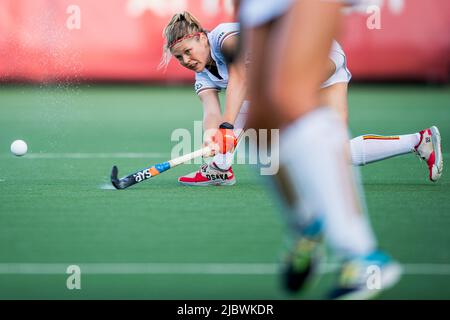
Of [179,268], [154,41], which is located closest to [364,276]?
[179,268]

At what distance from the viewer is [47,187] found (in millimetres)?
5516

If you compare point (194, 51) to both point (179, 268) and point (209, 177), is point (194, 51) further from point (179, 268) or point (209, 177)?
point (179, 268)

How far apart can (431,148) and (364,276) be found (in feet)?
10.4

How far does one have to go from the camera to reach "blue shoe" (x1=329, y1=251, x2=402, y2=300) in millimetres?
2340

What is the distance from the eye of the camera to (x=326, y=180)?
2344 millimetres

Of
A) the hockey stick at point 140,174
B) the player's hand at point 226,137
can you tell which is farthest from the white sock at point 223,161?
the player's hand at point 226,137

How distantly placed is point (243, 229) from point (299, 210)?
5.68 feet

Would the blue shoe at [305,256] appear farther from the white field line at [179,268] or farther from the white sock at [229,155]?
the white sock at [229,155]

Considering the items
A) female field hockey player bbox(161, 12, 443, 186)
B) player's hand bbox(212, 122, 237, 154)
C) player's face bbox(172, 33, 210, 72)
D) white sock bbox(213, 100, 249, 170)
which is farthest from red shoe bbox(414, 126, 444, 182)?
player's face bbox(172, 33, 210, 72)

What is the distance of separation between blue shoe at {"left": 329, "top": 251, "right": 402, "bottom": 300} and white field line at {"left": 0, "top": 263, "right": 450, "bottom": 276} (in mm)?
985

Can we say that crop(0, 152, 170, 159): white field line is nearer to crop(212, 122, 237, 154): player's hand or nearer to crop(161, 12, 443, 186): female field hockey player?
crop(161, 12, 443, 186): female field hockey player

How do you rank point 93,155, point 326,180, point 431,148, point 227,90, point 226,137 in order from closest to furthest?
point 326,180, point 226,137, point 227,90, point 431,148, point 93,155

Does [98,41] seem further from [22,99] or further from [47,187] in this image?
[47,187]

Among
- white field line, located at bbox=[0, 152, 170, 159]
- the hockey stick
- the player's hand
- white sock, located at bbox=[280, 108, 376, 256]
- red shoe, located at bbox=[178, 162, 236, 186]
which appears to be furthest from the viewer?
white field line, located at bbox=[0, 152, 170, 159]
